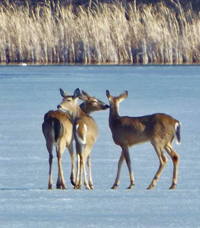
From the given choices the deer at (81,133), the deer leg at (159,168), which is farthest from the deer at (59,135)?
the deer leg at (159,168)

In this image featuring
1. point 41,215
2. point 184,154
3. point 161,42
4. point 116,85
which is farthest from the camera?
point 161,42

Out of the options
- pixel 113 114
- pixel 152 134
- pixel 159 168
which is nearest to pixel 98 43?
pixel 113 114

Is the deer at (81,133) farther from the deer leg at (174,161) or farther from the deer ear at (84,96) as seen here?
the deer leg at (174,161)

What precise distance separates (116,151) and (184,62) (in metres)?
12.9

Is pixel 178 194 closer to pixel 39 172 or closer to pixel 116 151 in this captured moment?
pixel 39 172

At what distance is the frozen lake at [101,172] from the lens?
15.9 ft

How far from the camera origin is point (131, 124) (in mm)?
6473

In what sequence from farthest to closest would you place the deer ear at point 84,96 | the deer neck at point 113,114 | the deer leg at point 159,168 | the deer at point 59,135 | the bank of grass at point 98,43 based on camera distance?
the bank of grass at point 98,43 < the deer ear at point 84,96 < the deer neck at point 113,114 < the deer at point 59,135 < the deer leg at point 159,168

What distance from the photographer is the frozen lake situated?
4840 millimetres

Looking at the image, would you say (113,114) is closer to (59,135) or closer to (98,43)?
(59,135)

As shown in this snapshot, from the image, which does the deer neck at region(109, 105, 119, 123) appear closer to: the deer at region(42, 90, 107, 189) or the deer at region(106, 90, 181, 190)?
the deer at region(106, 90, 181, 190)

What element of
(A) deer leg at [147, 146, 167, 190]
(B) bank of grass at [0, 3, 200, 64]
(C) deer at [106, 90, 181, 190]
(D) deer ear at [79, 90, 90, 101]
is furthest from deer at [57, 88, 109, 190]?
(B) bank of grass at [0, 3, 200, 64]

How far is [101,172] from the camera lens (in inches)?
273

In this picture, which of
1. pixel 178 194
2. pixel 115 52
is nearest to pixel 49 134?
pixel 178 194
